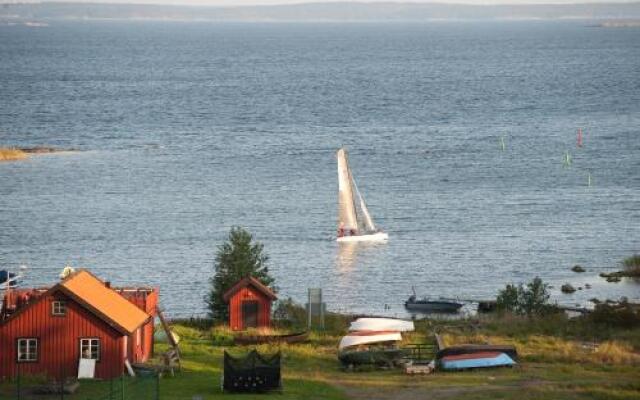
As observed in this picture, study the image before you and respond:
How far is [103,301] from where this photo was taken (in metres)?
47.3

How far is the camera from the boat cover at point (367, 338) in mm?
49094

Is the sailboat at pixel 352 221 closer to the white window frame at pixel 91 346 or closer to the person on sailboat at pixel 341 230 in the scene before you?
the person on sailboat at pixel 341 230

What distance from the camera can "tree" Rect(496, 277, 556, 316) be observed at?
6247 centimetres

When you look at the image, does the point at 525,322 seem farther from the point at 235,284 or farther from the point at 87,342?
the point at 87,342

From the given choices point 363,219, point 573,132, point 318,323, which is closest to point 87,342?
point 318,323

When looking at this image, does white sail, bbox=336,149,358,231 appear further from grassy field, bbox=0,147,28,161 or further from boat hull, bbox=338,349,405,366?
boat hull, bbox=338,349,405,366

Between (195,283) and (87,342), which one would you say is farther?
(195,283)

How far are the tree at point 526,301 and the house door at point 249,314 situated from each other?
12360 millimetres

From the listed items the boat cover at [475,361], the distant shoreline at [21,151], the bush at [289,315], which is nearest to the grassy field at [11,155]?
the distant shoreline at [21,151]

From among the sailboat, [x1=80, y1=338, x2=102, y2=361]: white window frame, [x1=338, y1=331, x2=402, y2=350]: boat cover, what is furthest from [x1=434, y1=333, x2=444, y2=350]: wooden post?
the sailboat

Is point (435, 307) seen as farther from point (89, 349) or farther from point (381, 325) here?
point (89, 349)

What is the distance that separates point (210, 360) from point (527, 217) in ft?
179

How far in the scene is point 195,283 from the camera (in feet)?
251

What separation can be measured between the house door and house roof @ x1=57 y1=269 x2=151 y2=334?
7513mm
